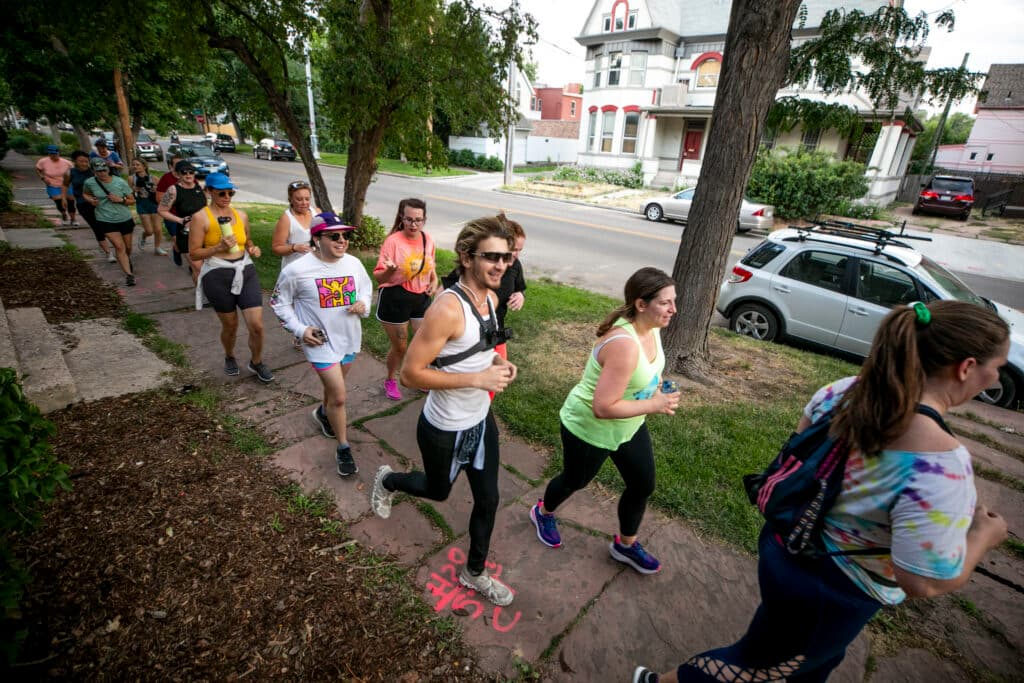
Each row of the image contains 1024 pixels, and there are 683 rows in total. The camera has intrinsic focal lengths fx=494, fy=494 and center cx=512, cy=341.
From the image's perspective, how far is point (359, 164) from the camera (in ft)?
31.9

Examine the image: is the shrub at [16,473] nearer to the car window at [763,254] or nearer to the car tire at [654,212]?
the car window at [763,254]

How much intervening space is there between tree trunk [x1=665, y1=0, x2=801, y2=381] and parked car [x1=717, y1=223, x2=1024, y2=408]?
2485mm

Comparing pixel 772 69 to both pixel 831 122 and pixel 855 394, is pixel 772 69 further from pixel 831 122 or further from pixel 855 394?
pixel 855 394

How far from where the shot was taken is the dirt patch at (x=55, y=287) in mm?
6008

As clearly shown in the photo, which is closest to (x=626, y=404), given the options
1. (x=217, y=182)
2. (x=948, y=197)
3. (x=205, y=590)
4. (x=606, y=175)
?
(x=205, y=590)

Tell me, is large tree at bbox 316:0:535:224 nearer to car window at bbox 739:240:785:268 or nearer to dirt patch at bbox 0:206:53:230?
car window at bbox 739:240:785:268

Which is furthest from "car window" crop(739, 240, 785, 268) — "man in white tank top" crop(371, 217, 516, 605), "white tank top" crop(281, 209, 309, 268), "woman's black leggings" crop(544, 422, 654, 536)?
"white tank top" crop(281, 209, 309, 268)

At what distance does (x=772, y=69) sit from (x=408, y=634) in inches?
211

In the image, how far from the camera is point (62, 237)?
9.62 metres

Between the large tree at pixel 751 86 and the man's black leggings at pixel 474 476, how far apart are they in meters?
3.43

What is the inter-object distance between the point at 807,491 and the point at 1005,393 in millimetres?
6492

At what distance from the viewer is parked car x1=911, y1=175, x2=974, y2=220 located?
69.5 ft

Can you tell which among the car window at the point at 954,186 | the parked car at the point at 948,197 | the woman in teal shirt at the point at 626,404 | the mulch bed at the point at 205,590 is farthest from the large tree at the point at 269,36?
the car window at the point at 954,186

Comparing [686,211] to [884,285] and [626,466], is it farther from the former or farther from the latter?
[626,466]
